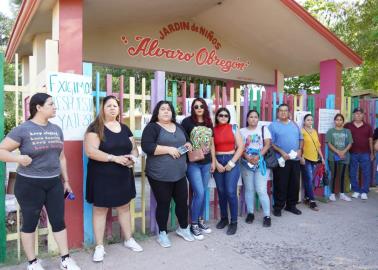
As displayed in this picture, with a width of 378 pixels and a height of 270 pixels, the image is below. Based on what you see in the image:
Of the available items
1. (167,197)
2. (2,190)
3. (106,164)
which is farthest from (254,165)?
(2,190)

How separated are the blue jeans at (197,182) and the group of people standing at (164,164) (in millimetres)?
13

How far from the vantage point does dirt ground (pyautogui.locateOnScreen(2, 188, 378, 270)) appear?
3756mm

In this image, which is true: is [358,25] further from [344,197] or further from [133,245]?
[133,245]

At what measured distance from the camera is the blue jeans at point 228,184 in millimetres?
4723

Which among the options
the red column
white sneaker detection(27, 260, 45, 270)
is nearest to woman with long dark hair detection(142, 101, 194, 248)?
the red column

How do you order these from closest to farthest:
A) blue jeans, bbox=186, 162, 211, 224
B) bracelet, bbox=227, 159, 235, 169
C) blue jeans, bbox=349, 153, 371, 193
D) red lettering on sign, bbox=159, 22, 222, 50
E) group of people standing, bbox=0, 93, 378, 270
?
group of people standing, bbox=0, 93, 378, 270 → blue jeans, bbox=186, 162, 211, 224 → bracelet, bbox=227, 159, 235, 169 → blue jeans, bbox=349, 153, 371, 193 → red lettering on sign, bbox=159, 22, 222, 50

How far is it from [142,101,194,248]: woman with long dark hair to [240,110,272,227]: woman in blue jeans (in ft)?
3.80

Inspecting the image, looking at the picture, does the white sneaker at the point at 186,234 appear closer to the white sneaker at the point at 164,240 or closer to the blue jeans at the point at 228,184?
the white sneaker at the point at 164,240

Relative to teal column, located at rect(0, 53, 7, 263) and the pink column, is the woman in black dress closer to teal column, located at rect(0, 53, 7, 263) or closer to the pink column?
teal column, located at rect(0, 53, 7, 263)

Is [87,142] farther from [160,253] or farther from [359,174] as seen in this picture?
[359,174]

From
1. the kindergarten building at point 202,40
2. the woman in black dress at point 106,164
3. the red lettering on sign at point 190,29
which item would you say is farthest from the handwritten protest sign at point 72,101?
the red lettering on sign at point 190,29

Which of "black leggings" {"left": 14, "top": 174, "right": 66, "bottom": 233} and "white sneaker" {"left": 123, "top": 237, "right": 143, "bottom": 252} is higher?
"black leggings" {"left": 14, "top": 174, "right": 66, "bottom": 233}

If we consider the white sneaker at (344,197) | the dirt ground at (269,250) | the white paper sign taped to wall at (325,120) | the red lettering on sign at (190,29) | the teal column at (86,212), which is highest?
the red lettering on sign at (190,29)

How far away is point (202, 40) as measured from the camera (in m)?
8.18
